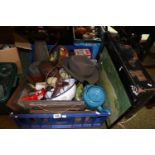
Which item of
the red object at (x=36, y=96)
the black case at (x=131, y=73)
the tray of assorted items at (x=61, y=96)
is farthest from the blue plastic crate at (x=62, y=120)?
the black case at (x=131, y=73)

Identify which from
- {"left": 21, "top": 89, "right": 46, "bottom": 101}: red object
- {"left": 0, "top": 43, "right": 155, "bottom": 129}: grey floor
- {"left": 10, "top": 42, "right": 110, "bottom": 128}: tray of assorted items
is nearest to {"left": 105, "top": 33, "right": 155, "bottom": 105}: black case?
{"left": 10, "top": 42, "right": 110, "bottom": 128}: tray of assorted items

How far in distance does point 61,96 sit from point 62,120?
0.80 ft

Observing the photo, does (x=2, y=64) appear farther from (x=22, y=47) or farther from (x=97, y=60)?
(x=97, y=60)

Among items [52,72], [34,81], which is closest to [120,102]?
[52,72]

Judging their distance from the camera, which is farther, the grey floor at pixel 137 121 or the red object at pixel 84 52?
the red object at pixel 84 52

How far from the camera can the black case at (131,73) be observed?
1189 mm

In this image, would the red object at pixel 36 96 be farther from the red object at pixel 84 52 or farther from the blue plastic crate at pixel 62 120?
the red object at pixel 84 52

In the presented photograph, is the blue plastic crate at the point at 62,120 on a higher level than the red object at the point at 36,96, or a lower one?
Answer: lower

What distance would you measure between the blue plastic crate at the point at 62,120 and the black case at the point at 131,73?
33 cm

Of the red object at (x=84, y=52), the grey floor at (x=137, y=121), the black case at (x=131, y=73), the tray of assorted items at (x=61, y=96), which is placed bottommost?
the grey floor at (x=137, y=121)

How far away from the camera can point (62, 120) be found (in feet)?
5.24

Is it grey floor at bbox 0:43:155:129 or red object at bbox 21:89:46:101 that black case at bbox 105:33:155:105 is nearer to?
grey floor at bbox 0:43:155:129

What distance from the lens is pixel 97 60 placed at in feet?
6.63

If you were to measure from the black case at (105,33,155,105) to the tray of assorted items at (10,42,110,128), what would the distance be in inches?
10.3
